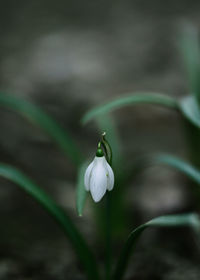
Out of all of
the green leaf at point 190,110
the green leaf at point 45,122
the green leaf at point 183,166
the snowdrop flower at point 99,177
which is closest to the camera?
the snowdrop flower at point 99,177

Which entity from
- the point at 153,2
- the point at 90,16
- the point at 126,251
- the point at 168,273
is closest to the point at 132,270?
the point at 168,273

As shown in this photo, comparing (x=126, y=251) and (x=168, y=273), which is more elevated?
(x=168, y=273)

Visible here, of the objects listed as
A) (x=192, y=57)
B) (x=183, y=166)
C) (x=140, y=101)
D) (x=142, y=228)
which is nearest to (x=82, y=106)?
(x=192, y=57)

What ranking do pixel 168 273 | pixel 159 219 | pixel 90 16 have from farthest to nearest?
pixel 90 16 < pixel 168 273 < pixel 159 219

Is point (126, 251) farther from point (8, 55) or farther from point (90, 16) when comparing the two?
point (90, 16)

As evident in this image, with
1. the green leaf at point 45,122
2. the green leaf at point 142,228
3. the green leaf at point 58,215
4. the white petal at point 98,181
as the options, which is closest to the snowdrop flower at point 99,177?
the white petal at point 98,181

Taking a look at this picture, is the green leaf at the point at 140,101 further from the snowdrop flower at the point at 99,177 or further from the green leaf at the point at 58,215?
the snowdrop flower at the point at 99,177

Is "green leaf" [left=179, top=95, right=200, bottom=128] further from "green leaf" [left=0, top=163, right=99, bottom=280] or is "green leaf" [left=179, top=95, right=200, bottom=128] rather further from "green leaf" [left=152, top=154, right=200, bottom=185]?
"green leaf" [left=0, top=163, right=99, bottom=280]
